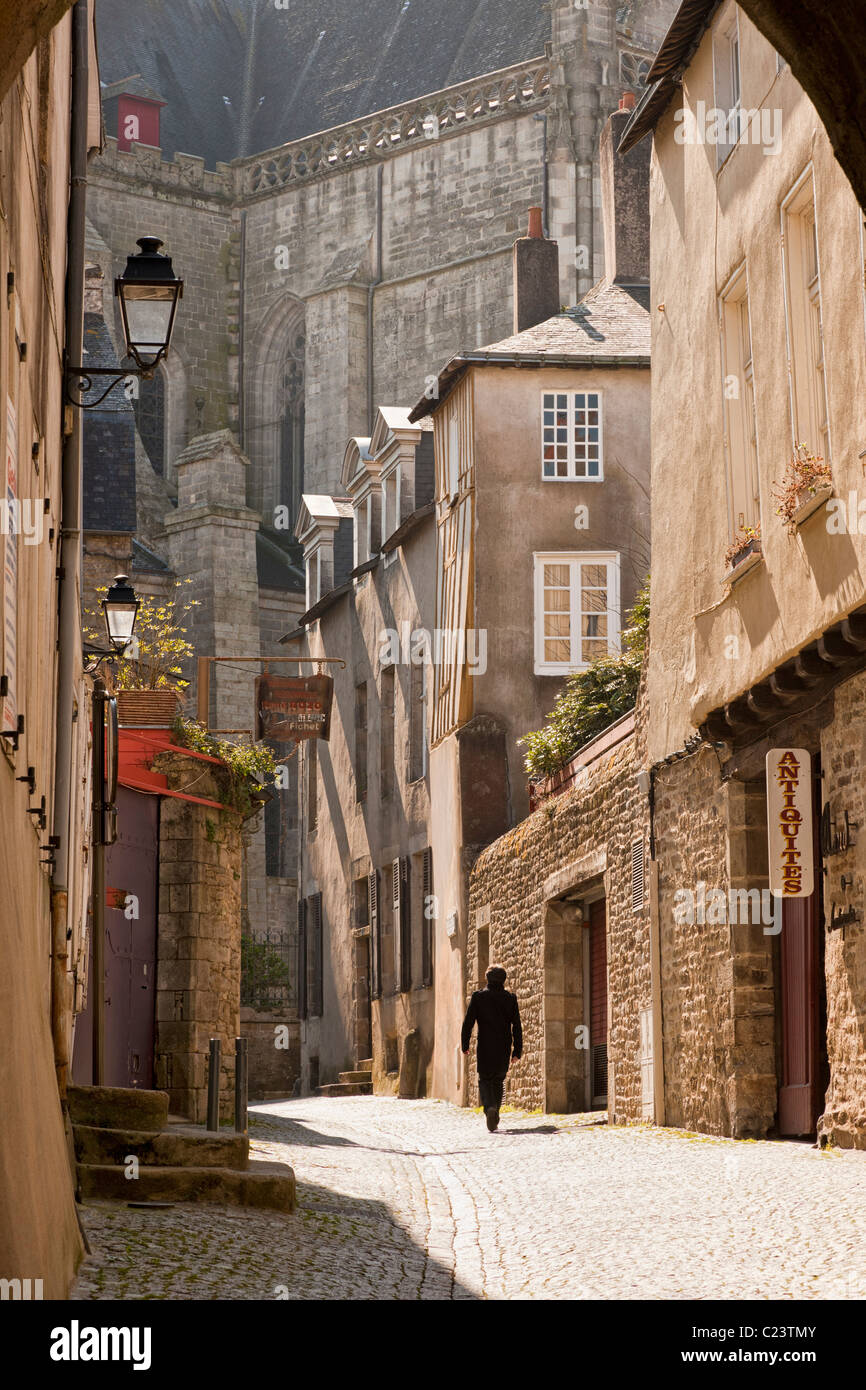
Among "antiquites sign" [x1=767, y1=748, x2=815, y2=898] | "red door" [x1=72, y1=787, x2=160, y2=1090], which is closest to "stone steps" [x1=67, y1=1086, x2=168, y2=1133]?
"red door" [x1=72, y1=787, x2=160, y2=1090]

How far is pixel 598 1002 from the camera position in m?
18.2

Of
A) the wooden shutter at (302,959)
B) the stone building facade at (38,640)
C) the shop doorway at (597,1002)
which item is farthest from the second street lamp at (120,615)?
the wooden shutter at (302,959)

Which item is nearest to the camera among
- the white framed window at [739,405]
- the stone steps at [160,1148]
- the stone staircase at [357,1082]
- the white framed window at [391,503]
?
the stone steps at [160,1148]

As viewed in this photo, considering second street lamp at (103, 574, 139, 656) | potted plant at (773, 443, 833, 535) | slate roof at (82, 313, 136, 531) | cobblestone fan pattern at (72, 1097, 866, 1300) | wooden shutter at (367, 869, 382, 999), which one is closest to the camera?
cobblestone fan pattern at (72, 1097, 866, 1300)

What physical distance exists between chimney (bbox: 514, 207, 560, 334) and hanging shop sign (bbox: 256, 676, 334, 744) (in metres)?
5.22

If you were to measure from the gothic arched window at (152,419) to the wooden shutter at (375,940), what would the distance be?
16658mm

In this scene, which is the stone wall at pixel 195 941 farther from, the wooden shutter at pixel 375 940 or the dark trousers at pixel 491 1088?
the wooden shutter at pixel 375 940

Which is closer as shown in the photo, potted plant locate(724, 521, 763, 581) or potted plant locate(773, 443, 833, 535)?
potted plant locate(773, 443, 833, 535)

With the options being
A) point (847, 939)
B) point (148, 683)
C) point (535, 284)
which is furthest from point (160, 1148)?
point (535, 284)

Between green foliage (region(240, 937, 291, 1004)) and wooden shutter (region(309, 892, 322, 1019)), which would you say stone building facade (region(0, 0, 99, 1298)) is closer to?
wooden shutter (region(309, 892, 322, 1019))

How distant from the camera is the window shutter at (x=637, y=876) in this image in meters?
15.7

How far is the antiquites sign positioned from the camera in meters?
12.3

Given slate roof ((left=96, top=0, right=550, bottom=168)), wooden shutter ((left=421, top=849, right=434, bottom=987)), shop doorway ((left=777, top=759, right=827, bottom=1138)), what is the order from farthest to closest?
slate roof ((left=96, top=0, right=550, bottom=168)) → wooden shutter ((left=421, top=849, right=434, bottom=987)) → shop doorway ((left=777, top=759, right=827, bottom=1138))

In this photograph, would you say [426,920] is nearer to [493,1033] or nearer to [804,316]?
[493,1033]
